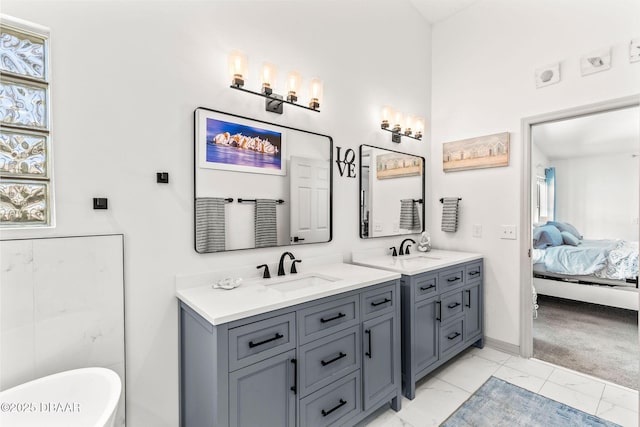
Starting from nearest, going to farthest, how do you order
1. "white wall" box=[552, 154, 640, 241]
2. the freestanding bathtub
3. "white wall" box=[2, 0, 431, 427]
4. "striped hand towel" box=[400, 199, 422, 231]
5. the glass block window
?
the freestanding bathtub, the glass block window, "white wall" box=[2, 0, 431, 427], "striped hand towel" box=[400, 199, 422, 231], "white wall" box=[552, 154, 640, 241]

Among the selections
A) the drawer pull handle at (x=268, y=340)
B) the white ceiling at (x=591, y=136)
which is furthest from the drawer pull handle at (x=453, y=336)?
the white ceiling at (x=591, y=136)

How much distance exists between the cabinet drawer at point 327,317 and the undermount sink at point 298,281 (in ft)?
0.72

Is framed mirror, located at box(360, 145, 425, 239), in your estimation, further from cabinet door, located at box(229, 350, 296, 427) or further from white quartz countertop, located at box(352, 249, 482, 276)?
cabinet door, located at box(229, 350, 296, 427)

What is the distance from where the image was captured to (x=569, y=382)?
89.0 inches

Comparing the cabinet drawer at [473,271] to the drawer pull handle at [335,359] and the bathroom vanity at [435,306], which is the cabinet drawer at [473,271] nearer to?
the bathroom vanity at [435,306]

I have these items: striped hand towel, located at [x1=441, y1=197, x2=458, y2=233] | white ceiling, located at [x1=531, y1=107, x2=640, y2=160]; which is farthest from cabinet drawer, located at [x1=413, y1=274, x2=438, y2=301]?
white ceiling, located at [x1=531, y1=107, x2=640, y2=160]

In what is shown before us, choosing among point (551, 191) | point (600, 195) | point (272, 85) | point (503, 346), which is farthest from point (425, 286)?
point (600, 195)

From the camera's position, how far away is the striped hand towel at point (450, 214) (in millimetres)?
3037

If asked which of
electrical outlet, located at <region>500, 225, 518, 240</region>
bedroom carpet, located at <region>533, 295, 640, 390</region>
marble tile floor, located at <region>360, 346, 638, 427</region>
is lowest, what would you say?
marble tile floor, located at <region>360, 346, 638, 427</region>

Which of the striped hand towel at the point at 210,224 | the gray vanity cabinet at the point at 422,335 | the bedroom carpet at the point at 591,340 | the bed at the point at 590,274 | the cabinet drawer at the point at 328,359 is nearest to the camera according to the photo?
the cabinet drawer at the point at 328,359

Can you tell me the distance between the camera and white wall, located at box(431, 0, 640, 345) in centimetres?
→ 231

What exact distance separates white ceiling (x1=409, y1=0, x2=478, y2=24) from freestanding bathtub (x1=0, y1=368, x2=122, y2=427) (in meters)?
3.84

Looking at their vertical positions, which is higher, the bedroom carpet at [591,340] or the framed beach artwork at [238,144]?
the framed beach artwork at [238,144]

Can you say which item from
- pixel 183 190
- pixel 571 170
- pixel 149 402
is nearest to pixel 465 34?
pixel 183 190
